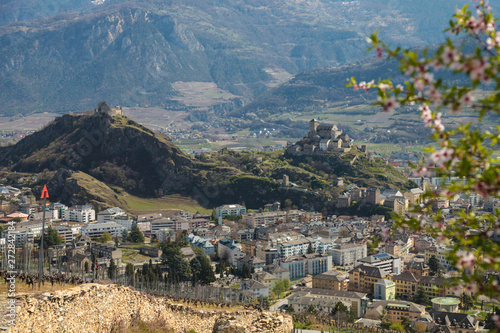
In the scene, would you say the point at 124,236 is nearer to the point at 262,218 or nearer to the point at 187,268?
the point at 187,268

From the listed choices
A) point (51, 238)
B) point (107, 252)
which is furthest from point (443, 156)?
point (51, 238)

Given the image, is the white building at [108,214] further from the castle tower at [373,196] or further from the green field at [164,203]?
the castle tower at [373,196]

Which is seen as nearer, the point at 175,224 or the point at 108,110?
the point at 175,224

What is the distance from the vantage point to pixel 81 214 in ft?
261

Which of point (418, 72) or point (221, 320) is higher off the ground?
point (418, 72)

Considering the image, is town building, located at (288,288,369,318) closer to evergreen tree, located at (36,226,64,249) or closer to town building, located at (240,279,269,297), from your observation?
town building, located at (240,279,269,297)

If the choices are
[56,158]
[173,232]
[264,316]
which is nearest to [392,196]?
[173,232]

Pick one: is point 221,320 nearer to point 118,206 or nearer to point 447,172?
point 447,172

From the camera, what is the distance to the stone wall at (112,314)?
16.3 m

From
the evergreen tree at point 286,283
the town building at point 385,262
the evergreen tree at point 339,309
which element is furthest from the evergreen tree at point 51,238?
the town building at point 385,262

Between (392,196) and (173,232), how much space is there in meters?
34.2

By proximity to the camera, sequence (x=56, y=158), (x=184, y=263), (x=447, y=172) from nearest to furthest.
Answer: (x=447, y=172) < (x=184, y=263) < (x=56, y=158)

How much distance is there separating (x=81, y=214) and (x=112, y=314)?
62.4 m

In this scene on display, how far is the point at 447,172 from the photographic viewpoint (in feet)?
19.9
